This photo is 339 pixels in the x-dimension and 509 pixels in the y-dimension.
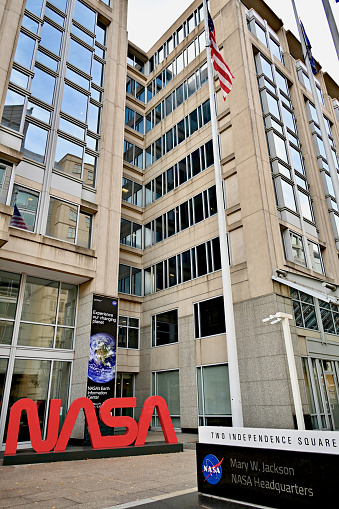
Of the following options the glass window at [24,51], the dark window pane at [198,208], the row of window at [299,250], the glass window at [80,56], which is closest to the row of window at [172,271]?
the dark window pane at [198,208]

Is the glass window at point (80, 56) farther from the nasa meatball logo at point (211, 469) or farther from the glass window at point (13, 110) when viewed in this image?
the nasa meatball logo at point (211, 469)

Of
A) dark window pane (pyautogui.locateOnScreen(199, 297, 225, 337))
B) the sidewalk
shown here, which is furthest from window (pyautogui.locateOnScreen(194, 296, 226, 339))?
the sidewalk

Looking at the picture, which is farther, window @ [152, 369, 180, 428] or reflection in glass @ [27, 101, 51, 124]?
window @ [152, 369, 180, 428]

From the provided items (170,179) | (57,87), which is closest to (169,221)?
(170,179)

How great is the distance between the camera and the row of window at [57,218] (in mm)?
17031

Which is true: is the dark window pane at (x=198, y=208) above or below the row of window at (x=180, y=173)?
below

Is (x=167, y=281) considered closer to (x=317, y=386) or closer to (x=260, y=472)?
(x=317, y=386)

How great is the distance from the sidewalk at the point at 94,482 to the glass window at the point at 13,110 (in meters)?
14.7

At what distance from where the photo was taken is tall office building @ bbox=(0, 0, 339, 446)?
16875mm

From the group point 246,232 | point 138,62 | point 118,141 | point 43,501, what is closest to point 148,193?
point 118,141

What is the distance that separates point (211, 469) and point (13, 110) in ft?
59.0

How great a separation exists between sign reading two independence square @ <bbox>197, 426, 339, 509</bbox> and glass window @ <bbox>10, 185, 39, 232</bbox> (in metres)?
13.6

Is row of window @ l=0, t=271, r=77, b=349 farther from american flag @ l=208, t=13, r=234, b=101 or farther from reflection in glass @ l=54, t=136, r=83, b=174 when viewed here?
american flag @ l=208, t=13, r=234, b=101

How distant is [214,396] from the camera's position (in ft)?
63.9
